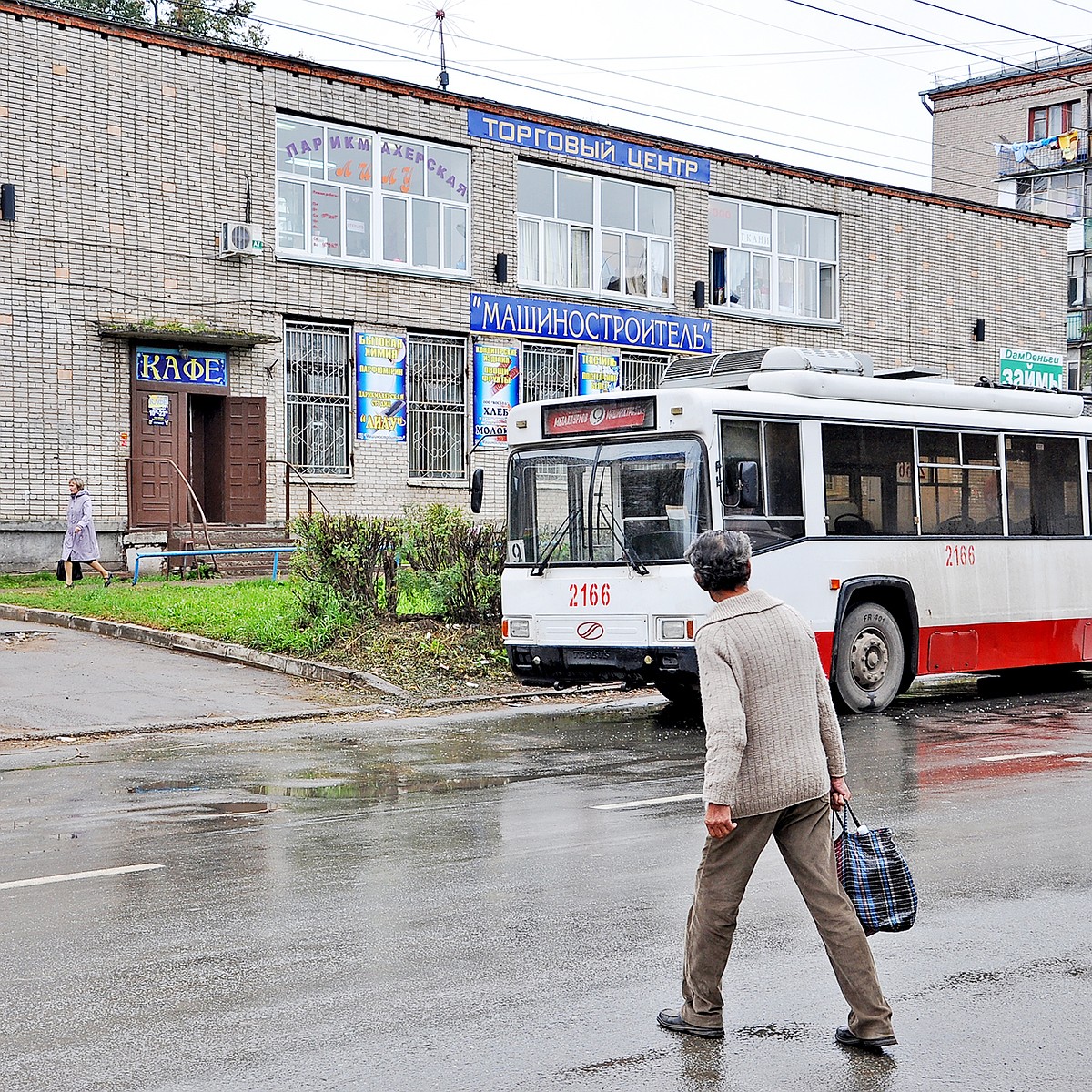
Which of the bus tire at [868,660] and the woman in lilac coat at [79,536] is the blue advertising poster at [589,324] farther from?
the bus tire at [868,660]

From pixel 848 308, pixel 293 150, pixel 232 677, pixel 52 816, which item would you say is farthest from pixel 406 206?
pixel 52 816

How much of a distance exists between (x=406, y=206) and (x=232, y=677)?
46.6ft

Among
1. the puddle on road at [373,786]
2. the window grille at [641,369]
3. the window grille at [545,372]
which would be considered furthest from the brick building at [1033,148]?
the puddle on road at [373,786]

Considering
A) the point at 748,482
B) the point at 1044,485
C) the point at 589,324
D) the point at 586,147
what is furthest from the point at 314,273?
the point at 748,482

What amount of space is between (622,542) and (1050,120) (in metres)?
67.5

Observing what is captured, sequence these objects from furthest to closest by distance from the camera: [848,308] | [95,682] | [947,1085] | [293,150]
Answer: [848,308] < [293,150] < [95,682] < [947,1085]

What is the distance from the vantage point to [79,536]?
74.8 ft

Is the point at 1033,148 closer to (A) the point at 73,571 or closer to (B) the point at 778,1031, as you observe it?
(A) the point at 73,571

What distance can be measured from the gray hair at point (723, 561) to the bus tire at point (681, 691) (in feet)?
26.2

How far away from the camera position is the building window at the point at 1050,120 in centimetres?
7288

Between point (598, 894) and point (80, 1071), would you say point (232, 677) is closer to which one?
point (598, 894)

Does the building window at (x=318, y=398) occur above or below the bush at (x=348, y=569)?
above

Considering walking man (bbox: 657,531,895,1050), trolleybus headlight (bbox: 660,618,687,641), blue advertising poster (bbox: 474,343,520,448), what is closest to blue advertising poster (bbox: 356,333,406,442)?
blue advertising poster (bbox: 474,343,520,448)

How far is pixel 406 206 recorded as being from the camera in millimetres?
28062
